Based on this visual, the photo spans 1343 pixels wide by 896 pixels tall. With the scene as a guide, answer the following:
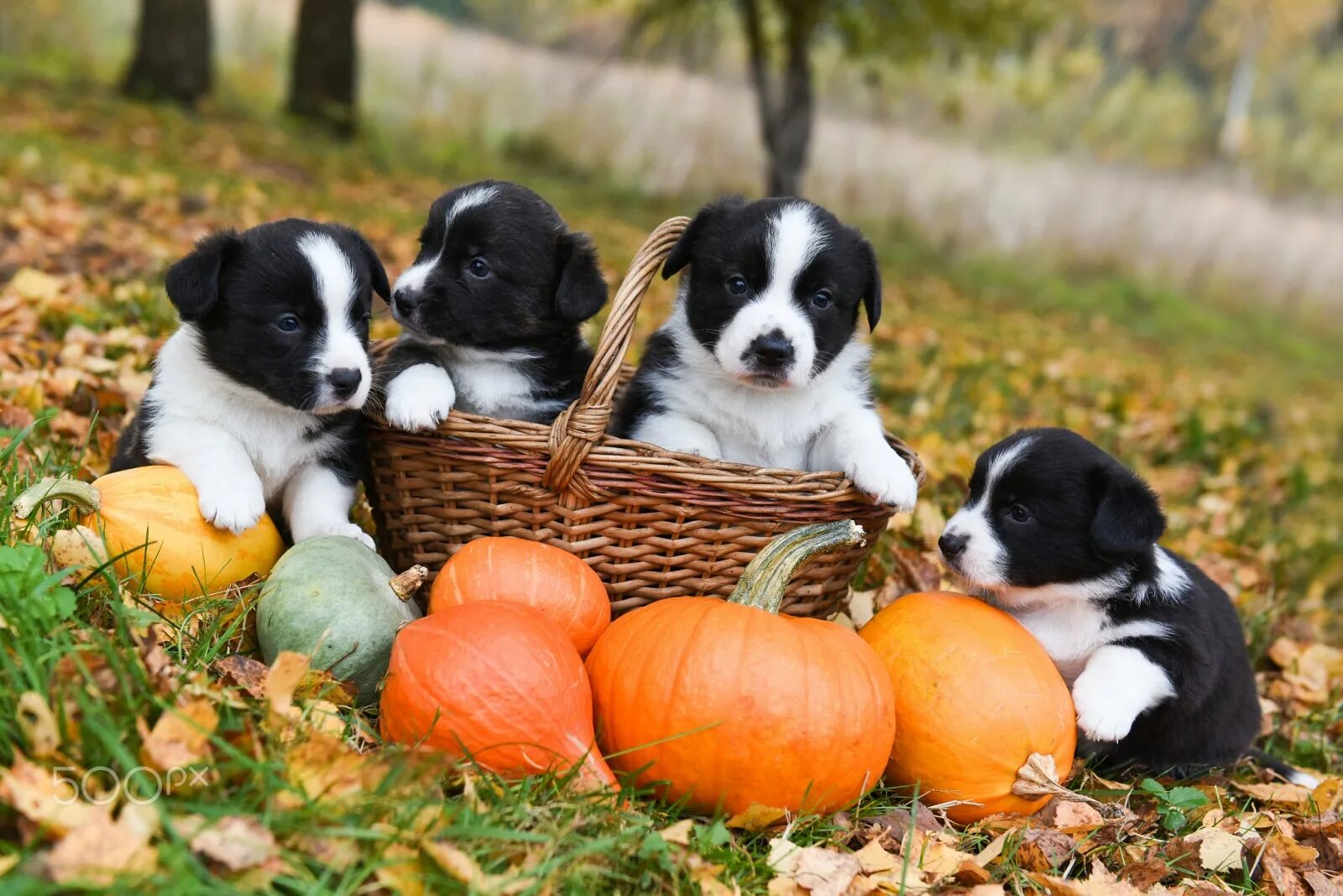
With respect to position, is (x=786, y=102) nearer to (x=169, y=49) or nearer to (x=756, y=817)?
(x=169, y=49)

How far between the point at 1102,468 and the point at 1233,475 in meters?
4.39

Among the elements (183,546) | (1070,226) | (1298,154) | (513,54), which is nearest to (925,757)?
(183,546)

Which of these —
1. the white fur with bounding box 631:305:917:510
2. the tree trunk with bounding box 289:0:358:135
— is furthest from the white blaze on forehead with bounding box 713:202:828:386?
the tree trunk with bounding box 289:0:358:135

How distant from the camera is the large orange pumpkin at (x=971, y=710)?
9.28 feet

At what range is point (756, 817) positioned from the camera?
2.56 metres

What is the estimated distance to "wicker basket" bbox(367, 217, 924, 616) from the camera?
118 inches

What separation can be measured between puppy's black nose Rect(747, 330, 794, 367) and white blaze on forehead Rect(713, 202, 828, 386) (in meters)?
0.01

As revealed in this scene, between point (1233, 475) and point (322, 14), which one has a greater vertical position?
point (322, 14)

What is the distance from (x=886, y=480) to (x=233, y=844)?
1.94 m

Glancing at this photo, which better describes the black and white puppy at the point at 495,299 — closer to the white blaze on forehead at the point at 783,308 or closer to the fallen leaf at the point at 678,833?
the white blaze on forehead at the point at 783,308

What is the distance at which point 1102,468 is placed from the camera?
124 inches

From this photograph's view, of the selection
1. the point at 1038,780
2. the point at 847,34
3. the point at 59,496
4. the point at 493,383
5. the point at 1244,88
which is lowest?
the point at 1038,780

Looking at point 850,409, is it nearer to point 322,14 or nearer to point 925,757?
point 925,757
